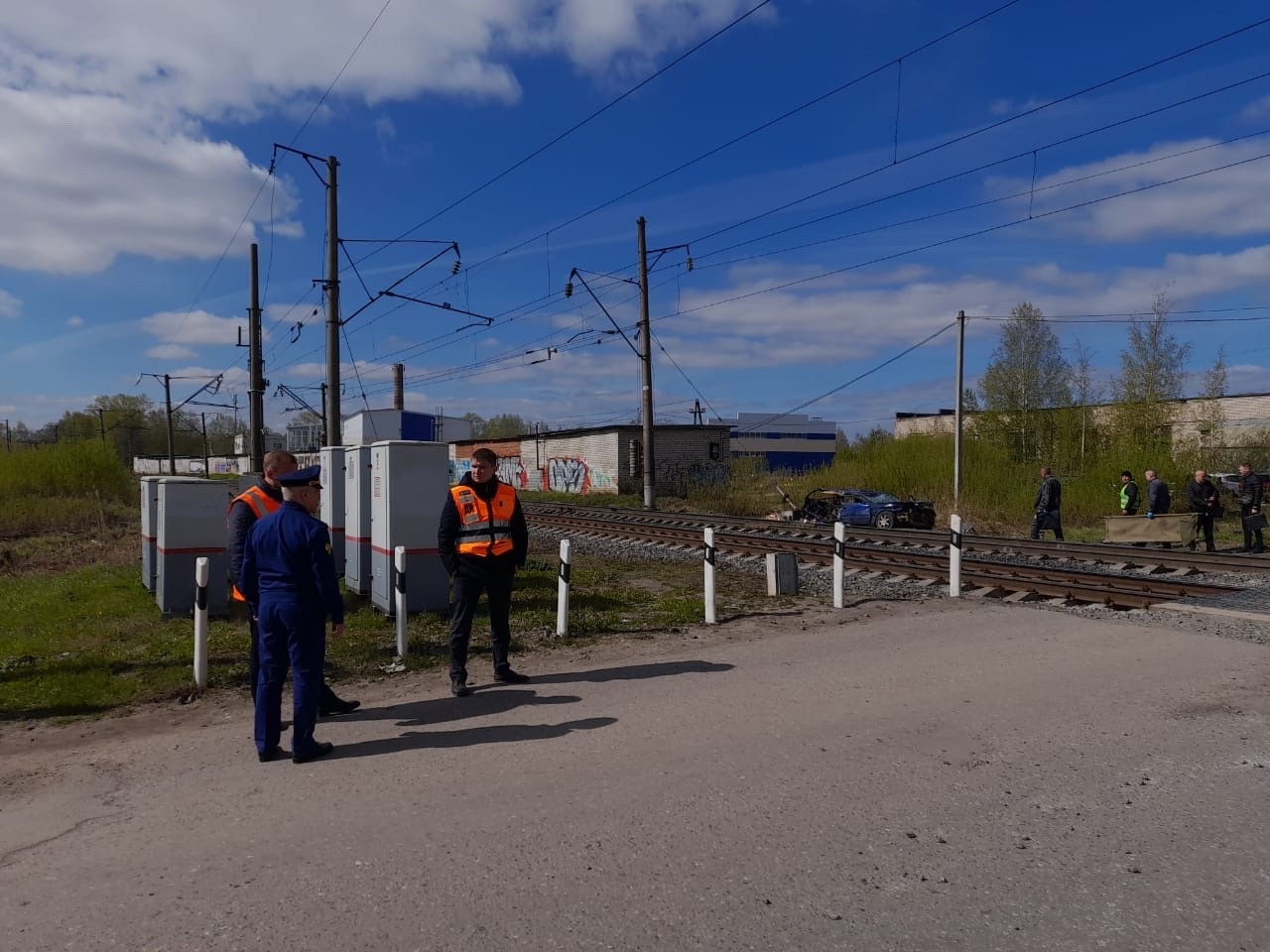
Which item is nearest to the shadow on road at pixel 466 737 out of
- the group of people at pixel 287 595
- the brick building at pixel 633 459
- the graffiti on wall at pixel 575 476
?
the group of people at pixel 287 595

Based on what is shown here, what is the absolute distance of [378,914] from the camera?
132 inches

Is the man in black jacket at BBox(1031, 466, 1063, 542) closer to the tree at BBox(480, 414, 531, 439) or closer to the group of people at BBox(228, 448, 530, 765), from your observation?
the group of people at BBox(228, 448, 530, 765)

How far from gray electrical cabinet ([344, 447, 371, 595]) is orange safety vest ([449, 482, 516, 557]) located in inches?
173

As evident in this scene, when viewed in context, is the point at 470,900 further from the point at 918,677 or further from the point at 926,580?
the point at 926,580

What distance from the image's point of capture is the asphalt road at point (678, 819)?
3295 mm

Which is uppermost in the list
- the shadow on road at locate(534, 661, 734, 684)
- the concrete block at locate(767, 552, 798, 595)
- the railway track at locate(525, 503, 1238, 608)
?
the concrete block at locate(767, 552, 798, 595)

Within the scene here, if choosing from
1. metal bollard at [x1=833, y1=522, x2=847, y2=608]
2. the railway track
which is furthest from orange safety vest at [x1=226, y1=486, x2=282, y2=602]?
the railway track

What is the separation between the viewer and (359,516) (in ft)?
36.3

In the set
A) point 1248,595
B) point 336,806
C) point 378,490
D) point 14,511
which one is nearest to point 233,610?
point 378,490

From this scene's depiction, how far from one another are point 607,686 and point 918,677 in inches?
95.8

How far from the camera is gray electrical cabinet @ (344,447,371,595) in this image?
10875 millimetres

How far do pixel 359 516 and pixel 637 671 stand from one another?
527cm

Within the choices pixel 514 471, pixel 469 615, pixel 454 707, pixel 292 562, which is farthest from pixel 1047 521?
pixel 514 471

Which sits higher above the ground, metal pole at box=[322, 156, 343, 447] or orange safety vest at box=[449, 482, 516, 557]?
metal pole at box=[322, 156, 343, 447]
